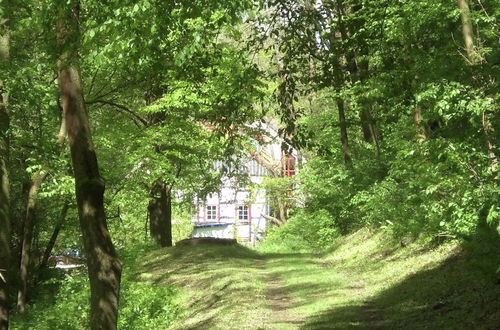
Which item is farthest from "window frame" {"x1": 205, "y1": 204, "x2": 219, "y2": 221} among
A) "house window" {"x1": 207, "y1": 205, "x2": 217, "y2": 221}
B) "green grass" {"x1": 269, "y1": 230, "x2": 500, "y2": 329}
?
"green grass" {"x1": 269, "y1": 230, "x2": 500, "y2": 329}

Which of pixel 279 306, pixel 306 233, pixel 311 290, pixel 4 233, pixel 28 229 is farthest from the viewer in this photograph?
pixel 306 233

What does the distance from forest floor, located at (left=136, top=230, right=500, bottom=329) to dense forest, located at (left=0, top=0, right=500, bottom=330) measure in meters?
0.17

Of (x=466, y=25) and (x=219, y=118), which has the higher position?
(x=466, y=25)

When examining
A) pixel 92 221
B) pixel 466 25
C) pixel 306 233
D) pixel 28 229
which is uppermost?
pixel 466 25

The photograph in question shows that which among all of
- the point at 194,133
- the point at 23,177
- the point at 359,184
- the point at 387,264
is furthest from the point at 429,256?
the point at 23,177

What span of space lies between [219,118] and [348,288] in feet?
28.7

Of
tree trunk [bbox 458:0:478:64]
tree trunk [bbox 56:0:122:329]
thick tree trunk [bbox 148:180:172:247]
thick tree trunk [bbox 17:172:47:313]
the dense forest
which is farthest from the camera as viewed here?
thick tree trunk [bbox 148:180:172:247]

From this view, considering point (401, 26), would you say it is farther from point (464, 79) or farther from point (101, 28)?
point (101, 28)

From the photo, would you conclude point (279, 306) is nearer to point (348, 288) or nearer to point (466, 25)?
point (348, 288)

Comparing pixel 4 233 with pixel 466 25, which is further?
pixel 466 25

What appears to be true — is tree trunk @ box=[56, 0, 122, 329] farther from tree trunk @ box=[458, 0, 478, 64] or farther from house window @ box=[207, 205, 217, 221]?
house window @ box=[207, 205, 217, 221]

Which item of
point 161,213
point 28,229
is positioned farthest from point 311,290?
point 161,213

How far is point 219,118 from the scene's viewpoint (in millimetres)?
7000

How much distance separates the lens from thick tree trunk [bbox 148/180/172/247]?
24425 millimetres
